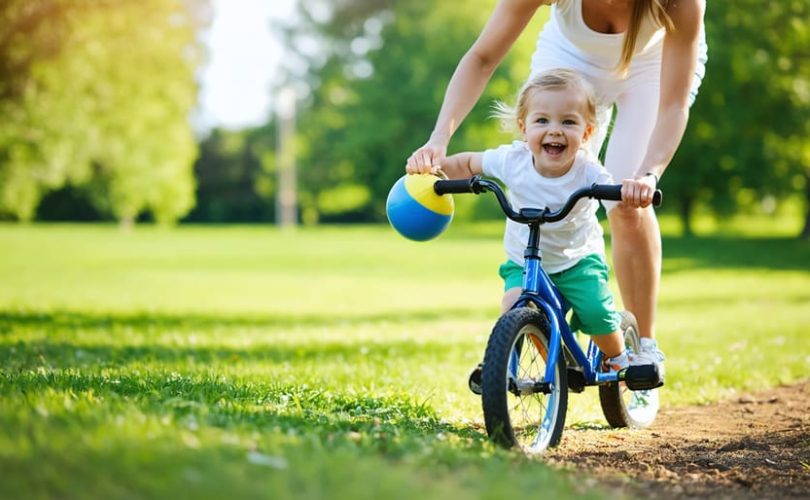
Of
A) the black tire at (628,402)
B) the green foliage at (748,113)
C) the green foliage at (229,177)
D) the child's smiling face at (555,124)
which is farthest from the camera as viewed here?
the green foliage at (229,177)

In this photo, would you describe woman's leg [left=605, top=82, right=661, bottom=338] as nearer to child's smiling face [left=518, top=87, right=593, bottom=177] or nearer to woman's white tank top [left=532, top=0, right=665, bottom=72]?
woman's white tank top [left=532, top=0, right=665, bottom=72]

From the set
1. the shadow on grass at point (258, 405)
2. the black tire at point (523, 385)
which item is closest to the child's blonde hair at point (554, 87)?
the black tire at point (523, 385)

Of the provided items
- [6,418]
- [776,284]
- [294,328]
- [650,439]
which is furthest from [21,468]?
[776,284]

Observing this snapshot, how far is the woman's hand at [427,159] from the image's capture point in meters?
4.08

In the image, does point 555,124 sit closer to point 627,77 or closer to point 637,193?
point 637,193

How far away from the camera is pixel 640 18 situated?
4.37 m

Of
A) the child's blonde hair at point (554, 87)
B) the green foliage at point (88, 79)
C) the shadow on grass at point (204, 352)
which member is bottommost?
the shadow on grass at point (204, 352)

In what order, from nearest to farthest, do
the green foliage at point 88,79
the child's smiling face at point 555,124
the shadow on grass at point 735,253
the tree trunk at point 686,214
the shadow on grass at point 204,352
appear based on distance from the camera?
1. the child's smiling face at point 555,124
2. the shadow on grass at point 204,352
3. the green foliage at point 88,79
4. the shadow on grass at point 735,253
5. the tree trunk at point 686,214

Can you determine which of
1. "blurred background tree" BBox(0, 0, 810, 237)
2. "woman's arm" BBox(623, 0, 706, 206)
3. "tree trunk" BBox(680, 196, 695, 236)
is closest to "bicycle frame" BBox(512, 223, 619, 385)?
"woman's arm" BBox(623, 0, 706, 206)

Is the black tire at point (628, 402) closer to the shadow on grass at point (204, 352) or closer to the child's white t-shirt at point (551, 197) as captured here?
the child's white t-shirt at point (551, 197)

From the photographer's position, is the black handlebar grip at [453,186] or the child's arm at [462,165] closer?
the black handlebar grip at [453,186]

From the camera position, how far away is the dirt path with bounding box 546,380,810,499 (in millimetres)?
3484

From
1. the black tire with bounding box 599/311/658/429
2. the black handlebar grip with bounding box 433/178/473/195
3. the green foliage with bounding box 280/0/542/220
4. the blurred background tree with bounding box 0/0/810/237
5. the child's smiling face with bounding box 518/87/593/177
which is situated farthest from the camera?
the green foliage with bounding box 280/0/542/220

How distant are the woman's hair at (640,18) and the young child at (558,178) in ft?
1.53
